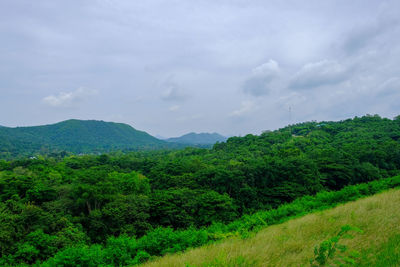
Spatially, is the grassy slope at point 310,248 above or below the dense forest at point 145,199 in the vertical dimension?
above

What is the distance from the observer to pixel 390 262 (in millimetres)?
3104

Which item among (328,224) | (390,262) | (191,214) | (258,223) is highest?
(390,262)

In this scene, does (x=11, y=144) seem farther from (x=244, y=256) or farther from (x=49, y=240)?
(x=244, y=256)

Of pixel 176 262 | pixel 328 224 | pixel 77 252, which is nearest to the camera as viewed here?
pixel 176 262

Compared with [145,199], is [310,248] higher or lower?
higher

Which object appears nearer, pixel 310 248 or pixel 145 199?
pixel 310 248

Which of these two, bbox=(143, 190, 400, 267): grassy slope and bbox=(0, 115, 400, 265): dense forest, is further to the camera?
bbox=(0, 115, 400, 265): dense forest

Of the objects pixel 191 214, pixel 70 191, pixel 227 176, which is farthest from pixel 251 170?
pixel 70 191

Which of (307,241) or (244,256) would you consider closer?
(244,256)

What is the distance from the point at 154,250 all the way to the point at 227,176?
19.4m

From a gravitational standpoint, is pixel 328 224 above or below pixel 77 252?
above

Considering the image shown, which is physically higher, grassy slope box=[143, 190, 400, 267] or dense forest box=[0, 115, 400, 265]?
grassy slope box=[143, 190, 400, 267]

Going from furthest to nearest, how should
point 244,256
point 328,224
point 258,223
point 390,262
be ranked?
point 258,223
point 328,224
point 244,256
point 390,262

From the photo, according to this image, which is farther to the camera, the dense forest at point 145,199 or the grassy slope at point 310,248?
the dense forest at point 145,199
